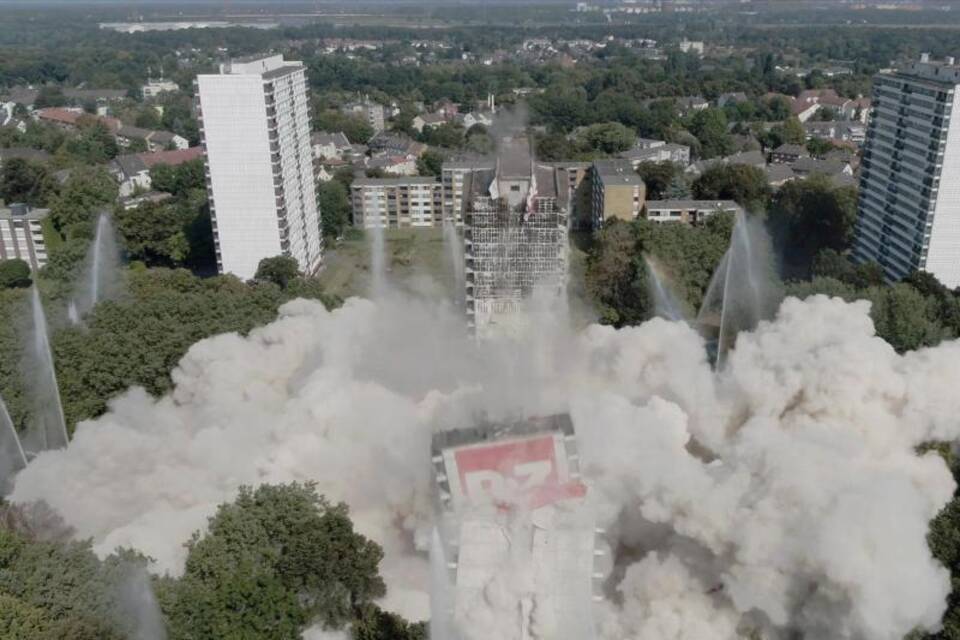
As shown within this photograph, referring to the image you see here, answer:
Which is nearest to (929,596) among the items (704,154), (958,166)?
(958,166)

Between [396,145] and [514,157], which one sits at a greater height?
[514,157]

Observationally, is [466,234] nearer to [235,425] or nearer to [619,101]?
[235,425]

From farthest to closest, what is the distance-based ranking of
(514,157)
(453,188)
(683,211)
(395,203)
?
1. (395,203)
2. (453,188)
3. (683,211)
4. (514,157)

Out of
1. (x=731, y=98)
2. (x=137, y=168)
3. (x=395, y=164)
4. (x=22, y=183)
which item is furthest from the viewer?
(x=731, y=98)

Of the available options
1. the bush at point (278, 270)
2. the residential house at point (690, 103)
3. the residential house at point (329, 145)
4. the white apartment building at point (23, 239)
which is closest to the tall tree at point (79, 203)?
the white apartment building at point (23, 239)

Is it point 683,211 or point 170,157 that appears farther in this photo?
point 170,157

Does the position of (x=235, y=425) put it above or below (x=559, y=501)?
below

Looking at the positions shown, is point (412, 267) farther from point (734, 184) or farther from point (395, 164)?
point (395, 164)

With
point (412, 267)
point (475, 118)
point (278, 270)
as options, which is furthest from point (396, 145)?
point (278, 270)
